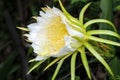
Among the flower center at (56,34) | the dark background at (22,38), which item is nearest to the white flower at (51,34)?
the flower center at (56,34)

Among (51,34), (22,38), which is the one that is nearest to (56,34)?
(51,34)

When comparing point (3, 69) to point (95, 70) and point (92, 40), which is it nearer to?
point (95, 70)

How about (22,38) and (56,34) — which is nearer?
(56,34)

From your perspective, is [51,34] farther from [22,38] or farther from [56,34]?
[22,38]

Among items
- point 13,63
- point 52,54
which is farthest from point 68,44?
point 13,63

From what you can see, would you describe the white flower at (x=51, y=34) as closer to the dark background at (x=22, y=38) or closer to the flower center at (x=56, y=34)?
the flower center at (x=56, y=34)

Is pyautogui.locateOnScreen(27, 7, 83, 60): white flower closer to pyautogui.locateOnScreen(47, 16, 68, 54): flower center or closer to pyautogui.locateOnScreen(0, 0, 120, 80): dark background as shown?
pyautogui.locateOnScreen(47, 16, 68, 54): flower center

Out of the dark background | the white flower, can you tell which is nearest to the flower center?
the white flower

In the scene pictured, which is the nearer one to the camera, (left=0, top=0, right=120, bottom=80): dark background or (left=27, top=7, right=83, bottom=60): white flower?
(left=27, top=7, right=83, bottom=60): white flower
